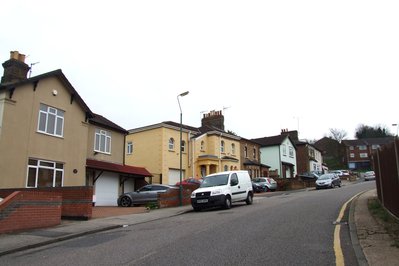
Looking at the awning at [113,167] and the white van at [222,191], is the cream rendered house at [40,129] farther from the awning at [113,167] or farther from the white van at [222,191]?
the white van at [222,191]

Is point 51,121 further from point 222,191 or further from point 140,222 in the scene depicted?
point 222,191

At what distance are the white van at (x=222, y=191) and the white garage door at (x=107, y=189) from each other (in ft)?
29.3

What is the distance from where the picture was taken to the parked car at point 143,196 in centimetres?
2480

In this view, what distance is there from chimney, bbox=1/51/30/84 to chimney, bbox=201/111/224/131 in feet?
79.2

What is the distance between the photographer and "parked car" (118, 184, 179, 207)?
81.4 feet

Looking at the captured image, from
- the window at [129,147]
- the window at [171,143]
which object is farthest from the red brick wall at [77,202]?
the window at [129,147]

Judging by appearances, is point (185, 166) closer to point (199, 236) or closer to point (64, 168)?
point (64, 168)

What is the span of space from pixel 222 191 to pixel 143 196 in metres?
7.75

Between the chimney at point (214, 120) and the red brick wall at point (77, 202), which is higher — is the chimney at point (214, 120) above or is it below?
above

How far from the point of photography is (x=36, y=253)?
984 cm

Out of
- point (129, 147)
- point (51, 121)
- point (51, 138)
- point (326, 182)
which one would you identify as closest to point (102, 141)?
point (51, 121)

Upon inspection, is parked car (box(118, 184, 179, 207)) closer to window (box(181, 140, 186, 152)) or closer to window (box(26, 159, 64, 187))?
window (box(26, 159, 64, 187))

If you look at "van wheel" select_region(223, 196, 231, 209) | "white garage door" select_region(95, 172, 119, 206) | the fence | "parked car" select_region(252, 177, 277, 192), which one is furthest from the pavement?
"parked car" select_region(252, 177, 277, 192)

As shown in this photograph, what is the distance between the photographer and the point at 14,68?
75.6ft
